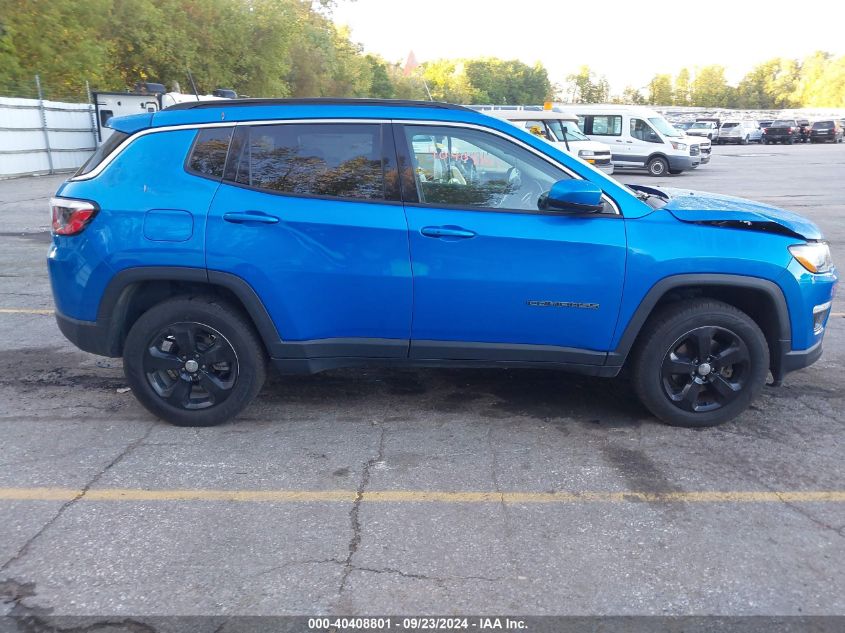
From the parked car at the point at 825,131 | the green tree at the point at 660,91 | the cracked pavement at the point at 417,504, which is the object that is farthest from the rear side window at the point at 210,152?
the green tree at the point at 660,91

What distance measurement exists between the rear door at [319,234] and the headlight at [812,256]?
7.47 ft

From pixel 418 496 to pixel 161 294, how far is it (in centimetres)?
204

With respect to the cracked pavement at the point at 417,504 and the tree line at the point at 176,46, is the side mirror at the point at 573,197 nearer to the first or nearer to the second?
the cracked pavement at the point at 417,504

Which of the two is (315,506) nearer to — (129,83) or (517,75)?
(129,83)

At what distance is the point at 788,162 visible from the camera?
30.2m

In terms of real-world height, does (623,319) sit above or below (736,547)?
above

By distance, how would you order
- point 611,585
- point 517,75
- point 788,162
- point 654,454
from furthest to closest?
point 517,75, point 788,162, point 654,454, point 611,585

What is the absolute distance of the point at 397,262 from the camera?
159 inches

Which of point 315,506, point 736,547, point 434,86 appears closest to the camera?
point 736,547

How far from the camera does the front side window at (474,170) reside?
4.16 meters

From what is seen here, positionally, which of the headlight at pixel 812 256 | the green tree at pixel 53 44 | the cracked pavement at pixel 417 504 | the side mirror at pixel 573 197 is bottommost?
the cracked pavement at pixel 417 504

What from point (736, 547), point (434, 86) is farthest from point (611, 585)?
point (434, 86)

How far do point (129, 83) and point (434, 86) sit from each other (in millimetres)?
67503

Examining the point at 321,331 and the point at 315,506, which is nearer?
the point at 315,506
